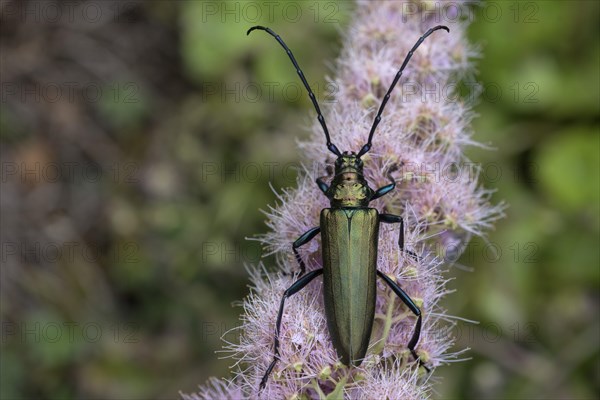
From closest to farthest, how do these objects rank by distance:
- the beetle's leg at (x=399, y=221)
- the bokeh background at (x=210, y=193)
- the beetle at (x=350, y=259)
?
the beetle at (x=350, y=259), the beetle's leg at (x=399, y=221), the bokeh background at (x=210, y=193)

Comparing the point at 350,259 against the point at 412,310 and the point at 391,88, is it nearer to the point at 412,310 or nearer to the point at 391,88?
the point at 412,310

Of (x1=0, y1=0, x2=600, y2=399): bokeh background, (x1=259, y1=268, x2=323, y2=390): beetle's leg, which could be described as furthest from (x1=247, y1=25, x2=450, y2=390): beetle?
(x1=0, y1=0, x2=600, y2=399): bokeh background

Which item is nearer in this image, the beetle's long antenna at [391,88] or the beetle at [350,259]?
the beetle at [350,259]

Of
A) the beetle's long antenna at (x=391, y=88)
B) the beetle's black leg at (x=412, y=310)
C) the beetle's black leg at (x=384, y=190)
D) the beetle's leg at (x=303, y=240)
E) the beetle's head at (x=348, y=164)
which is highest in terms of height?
the beetle's long antenna at (x=391, y=88)

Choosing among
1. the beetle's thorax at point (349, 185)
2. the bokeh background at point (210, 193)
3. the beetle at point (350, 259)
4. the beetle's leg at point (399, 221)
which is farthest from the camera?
the bokeh background at point (210, 193)

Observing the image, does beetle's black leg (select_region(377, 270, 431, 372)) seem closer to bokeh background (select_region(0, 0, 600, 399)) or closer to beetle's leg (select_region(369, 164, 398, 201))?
beetle's leg (select_region(369, 164, 398, 201))

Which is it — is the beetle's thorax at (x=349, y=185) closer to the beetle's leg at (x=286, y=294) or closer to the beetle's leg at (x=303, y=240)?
the beetle's leg at (x=303, y=240)

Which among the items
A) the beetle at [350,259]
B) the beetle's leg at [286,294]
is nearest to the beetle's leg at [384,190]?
the beetle at [350,259]

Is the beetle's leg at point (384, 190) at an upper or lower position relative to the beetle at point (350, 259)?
upper
